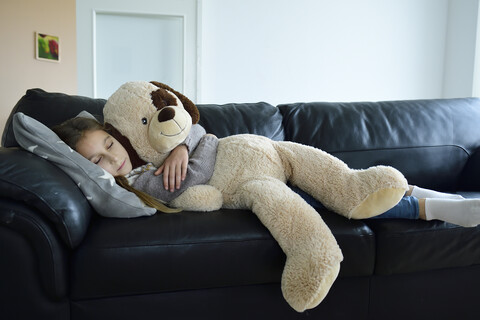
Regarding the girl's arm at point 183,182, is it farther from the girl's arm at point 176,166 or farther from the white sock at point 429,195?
the white sock at point 429,195

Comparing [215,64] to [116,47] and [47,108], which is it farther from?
[47,108]

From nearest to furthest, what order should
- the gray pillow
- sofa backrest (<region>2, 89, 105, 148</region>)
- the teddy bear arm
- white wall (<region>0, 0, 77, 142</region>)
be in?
1. the gray pillow
2. the teddy bear arm
3. sofa backrest (<region>2, 89, 105, 148</region>)
4. white wall (<region>0, 0, 77, 142</region>)

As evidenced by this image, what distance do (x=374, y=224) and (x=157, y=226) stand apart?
0.69 metres

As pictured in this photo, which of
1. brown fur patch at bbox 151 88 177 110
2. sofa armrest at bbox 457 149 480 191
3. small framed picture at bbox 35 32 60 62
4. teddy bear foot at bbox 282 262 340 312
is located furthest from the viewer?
small framed picture at bbox 35 32 60 62

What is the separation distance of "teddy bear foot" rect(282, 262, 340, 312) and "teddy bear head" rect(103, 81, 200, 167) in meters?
0.63

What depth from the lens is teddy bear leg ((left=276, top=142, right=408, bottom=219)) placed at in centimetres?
134

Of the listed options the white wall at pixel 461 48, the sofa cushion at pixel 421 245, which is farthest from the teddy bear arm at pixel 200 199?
the white wall at pixel 461 48

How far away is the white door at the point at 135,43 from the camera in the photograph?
152 inches

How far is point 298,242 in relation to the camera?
1224mm

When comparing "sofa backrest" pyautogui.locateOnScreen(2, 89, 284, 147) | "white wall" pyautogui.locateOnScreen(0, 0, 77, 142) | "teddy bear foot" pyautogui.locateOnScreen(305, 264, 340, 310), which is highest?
"white wall" pyautogui.locateOnScreen(0, 0, 77, 142)

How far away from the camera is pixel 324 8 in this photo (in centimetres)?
417

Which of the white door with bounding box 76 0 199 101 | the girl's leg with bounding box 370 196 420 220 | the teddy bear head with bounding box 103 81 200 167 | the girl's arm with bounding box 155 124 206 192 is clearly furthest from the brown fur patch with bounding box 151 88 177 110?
the white door with bounding box 76 0 199 101

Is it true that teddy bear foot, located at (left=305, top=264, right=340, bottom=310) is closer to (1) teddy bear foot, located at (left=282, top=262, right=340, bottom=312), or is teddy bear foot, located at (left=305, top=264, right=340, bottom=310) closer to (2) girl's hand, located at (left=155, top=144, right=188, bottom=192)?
(1) teddy bear foot, located at (left=282, top=262, right=340, bottom=312)

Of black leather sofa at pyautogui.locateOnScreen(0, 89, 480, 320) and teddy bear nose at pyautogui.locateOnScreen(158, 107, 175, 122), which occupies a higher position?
teddy bear nose at pyautogui.locateOnScreen(158, 107, 175, 122)
